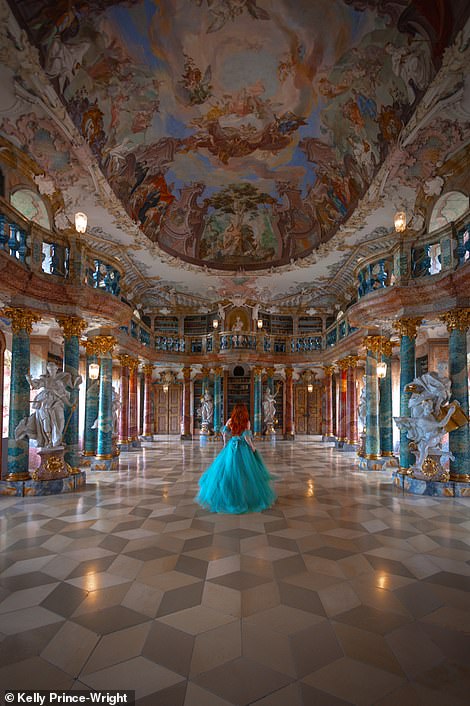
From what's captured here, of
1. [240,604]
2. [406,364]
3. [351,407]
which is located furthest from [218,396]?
[240,604]

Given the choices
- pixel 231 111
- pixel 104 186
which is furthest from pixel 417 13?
pixel 104 186

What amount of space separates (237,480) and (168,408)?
900 inches

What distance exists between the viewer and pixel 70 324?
12.0 meters

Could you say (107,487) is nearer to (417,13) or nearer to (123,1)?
(123,1)

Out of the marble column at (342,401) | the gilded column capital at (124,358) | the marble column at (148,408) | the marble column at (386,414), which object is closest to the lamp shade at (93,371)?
the gilded column capital at (124,358)

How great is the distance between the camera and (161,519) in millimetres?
7906

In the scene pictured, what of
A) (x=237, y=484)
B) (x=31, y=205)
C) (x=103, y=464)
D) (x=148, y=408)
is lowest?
(x=103, y=464)

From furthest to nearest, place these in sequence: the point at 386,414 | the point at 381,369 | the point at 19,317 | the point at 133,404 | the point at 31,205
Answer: the point at 133,404
the point at 386,414
the point at 381,369
the point at 31,205
the point at 19,317

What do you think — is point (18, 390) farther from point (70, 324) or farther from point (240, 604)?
point (240, 604)

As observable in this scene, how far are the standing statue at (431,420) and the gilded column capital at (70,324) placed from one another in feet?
32.8

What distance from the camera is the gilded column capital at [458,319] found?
10898 millimetres

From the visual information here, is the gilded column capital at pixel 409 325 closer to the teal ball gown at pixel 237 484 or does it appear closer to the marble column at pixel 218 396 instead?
the teal ball gown at pixel 237 484

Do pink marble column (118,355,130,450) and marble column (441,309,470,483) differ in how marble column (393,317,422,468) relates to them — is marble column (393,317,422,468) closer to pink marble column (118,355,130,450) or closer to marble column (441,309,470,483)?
marble column (441,309,470,483)

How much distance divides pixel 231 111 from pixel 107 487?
1232 centimetres
